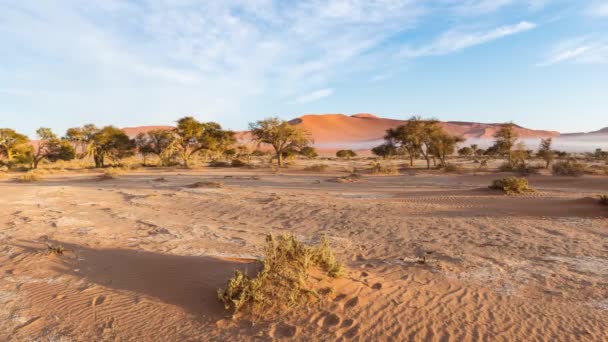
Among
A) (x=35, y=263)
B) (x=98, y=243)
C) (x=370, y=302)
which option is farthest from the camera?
(x=98, y=243)

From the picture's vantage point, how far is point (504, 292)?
4652 mm

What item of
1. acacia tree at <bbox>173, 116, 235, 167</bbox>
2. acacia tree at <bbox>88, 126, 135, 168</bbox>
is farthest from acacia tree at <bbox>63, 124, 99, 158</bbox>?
acacia tree at <bbox>173, 116, 235, 167</bbox>

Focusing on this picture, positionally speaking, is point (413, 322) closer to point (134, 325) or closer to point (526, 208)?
point (134, 325)

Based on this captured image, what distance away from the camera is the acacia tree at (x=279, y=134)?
105 feet

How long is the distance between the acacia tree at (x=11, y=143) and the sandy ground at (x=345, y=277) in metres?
26.5

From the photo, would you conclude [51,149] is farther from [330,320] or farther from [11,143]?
[330,320]

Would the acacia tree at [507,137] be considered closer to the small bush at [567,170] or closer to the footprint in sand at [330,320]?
the small bush at [567,170]

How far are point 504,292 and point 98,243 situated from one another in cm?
699

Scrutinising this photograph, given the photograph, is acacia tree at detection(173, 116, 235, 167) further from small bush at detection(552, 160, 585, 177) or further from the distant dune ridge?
the distant dune ridge

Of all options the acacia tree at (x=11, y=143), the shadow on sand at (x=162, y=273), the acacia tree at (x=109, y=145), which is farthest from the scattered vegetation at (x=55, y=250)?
the acacia tree at (x=11, y=143)

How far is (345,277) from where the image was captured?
4.99 m

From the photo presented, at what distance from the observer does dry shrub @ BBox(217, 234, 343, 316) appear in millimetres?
4160

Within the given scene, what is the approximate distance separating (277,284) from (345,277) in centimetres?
108

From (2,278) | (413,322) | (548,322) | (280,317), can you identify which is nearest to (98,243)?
(2,278)
